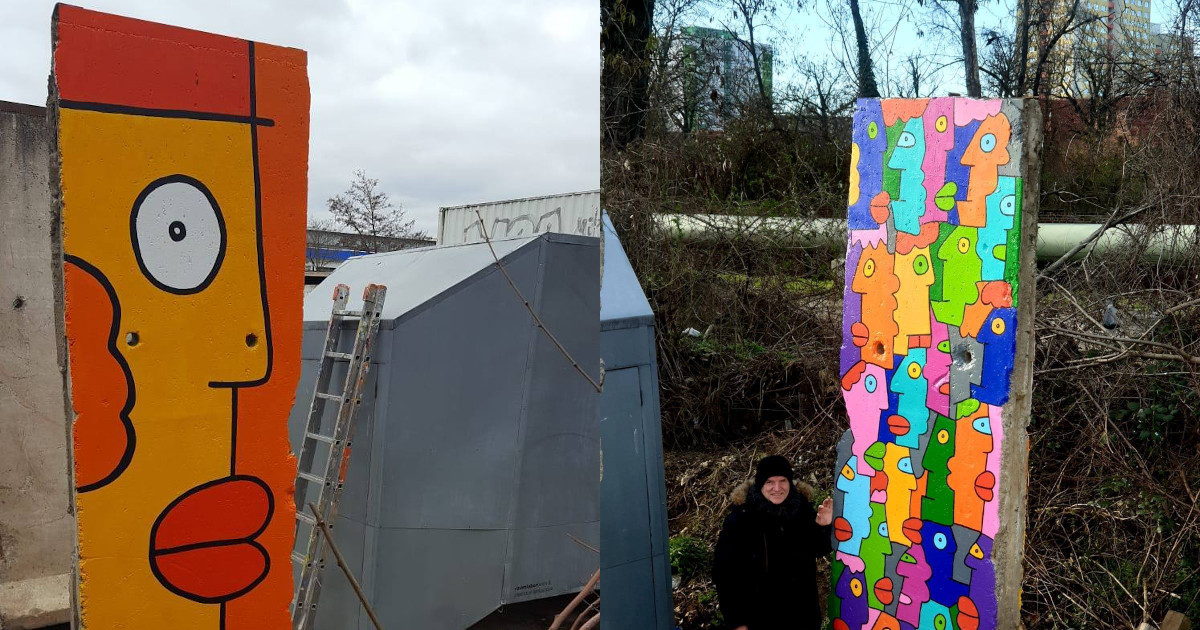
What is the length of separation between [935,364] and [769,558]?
2.84 ft

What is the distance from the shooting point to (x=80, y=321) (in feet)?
7.51

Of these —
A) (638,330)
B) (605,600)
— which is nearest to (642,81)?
(638,330)

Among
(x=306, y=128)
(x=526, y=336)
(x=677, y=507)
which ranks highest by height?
(x=306, y=128)

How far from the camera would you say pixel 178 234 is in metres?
2.46

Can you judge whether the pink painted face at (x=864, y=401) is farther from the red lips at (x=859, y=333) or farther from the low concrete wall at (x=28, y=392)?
the low concrete wall at (x=28, y=392)

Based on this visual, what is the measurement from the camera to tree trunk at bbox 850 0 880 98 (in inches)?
125

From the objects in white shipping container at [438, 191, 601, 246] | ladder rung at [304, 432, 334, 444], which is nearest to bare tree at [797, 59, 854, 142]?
ladder rung at [304, 432, 334, 444]

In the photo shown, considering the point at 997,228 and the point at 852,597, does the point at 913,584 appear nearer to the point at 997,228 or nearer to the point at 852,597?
the point at 852,597

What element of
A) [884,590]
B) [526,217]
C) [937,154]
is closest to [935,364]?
[937,154]

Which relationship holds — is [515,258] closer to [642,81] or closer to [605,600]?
[642,81]

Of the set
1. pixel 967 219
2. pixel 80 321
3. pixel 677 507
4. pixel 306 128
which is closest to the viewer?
pixel 80 321

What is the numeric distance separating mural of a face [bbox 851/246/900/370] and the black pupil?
200 cm

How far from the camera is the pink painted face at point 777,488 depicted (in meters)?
2.87

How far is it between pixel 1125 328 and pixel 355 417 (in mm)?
3842
